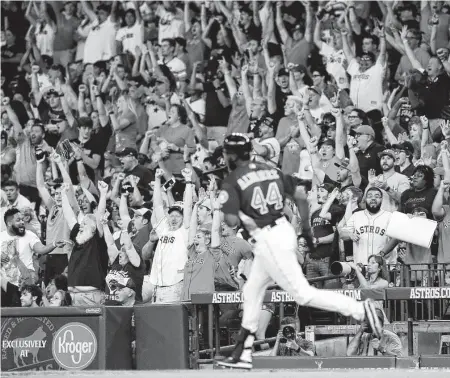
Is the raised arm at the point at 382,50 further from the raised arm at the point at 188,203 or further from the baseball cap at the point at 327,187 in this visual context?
the raised arm at the point at 188,203

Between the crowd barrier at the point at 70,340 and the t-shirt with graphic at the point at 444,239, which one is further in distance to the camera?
the t-shirt with graphic at the point at 444,239

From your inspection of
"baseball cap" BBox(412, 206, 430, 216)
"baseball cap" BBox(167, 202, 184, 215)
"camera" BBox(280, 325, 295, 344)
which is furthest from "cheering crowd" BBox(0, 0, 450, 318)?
"camera" BBox(280, 325, 295, 344)

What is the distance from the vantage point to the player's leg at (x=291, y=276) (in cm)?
745

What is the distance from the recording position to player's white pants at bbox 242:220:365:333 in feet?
24.5

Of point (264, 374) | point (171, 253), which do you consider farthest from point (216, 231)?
point (264, 374)

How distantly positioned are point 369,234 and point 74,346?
332 cm

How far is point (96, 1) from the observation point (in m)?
18.2

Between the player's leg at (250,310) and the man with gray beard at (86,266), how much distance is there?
161 inches

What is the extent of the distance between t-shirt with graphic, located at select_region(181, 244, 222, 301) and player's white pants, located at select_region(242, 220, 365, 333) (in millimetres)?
2930

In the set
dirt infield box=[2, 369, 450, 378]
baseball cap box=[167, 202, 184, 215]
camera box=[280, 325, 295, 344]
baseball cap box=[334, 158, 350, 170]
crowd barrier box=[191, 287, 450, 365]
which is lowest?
dirt infield box=[2, 369, 450, 378]

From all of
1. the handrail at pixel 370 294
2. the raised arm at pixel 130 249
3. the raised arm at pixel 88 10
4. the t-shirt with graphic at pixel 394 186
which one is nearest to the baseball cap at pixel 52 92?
the raised arm at pixel 88 10

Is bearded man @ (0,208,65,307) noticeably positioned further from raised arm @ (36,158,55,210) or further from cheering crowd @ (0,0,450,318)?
raised arm @ (36,158,55,210)

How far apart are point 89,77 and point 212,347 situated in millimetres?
8357

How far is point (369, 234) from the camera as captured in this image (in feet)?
34.8
